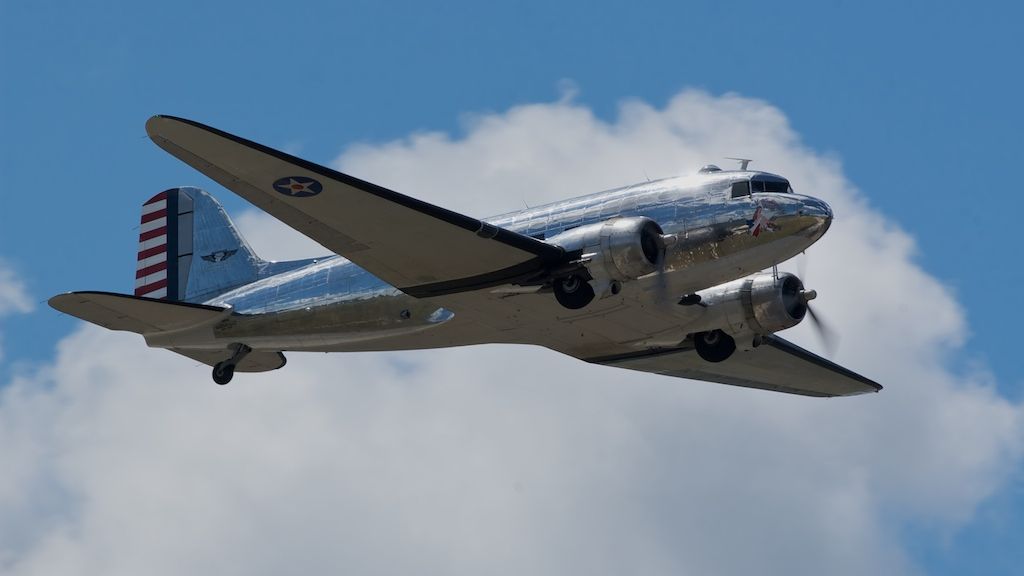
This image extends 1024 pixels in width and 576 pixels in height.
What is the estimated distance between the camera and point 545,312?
31797mm

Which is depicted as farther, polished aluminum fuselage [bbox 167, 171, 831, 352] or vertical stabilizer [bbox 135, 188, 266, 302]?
vertical stabilizer [bbox 135, 188, 266, 302]

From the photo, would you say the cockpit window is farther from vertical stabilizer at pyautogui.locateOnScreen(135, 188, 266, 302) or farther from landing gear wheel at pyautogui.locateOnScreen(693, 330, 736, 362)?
vertical stabilizer at pyautogui.locateOnScreen(135, 188, 266, 302)

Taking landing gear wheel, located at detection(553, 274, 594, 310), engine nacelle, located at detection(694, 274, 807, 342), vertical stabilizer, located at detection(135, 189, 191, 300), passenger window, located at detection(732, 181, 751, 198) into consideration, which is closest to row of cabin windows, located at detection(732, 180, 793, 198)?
passenger window, located at detection(732, 181, 751, 198)

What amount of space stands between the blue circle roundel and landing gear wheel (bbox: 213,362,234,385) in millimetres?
7257

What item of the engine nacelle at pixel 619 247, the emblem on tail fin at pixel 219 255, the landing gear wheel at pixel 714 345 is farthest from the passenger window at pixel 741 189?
the emblem on tail fin at pixel 219 255

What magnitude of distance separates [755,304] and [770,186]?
4.09 metres

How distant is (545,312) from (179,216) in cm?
1222

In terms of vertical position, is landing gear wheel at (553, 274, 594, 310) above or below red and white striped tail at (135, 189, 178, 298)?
below

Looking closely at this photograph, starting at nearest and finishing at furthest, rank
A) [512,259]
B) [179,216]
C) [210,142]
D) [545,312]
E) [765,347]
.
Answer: [210,142], [512,259], [545,312], [765,347], [179,216]

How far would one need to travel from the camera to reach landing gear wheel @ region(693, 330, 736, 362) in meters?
34.1

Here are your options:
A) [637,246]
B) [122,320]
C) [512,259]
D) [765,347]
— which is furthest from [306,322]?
[765,347]

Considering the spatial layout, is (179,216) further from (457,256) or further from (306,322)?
(457,256)

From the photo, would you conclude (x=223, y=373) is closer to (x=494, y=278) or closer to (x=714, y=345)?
(x=494, y=278)

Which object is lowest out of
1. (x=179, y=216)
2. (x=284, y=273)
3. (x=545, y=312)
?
(x=545, y=312)
